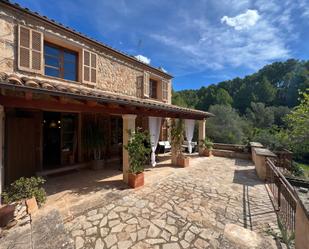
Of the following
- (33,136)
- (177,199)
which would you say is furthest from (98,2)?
(177,199)

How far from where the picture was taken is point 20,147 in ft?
17.8

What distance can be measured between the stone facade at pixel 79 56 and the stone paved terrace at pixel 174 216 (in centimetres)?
522

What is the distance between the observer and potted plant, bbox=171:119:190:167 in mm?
7895

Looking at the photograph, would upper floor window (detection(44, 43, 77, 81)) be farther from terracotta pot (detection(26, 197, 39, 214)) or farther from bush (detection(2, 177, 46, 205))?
terracotta pot (detection(26, 197, 39, 214))

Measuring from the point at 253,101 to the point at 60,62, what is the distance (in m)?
37.4

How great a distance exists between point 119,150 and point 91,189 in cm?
428

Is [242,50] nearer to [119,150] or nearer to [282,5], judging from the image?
[282,5]

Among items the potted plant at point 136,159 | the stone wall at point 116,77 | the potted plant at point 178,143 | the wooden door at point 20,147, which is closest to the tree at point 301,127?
the potted plant at point 178,143

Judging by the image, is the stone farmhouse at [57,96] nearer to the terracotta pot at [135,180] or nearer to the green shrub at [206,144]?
the terracotta pot at [135,180]

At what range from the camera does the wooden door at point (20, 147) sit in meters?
5.13

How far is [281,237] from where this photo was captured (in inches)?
123

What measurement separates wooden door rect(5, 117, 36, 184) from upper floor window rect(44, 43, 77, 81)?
2.14 meters

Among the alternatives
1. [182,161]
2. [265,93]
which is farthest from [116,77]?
[265,93]

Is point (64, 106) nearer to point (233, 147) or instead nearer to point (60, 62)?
point (60, 62)
